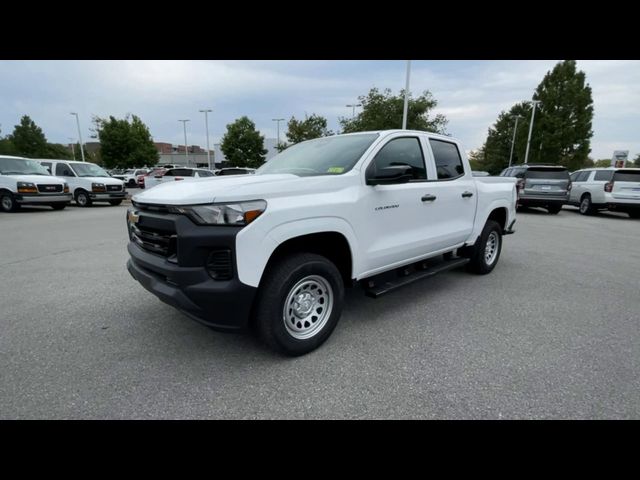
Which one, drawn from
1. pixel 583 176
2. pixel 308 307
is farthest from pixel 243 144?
pixel 308 307

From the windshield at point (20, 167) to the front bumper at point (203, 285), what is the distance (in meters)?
13.8

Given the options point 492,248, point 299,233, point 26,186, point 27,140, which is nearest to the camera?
point 299,233

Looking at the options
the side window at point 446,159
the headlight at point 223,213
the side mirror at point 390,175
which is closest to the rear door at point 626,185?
the side window at point 446,159

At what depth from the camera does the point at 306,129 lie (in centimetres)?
3541

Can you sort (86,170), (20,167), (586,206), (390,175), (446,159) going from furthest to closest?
(86,170) → (586,206) → (20,167) → (446,159) → (390,175)

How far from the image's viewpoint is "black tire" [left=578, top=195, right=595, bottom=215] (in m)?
13.1

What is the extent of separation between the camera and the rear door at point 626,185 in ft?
38.4

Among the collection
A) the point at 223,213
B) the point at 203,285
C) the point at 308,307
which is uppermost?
the point at 223,213

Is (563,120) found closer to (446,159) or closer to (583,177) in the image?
(583,177)

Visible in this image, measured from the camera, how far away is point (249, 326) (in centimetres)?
259

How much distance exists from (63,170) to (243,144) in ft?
94.8
